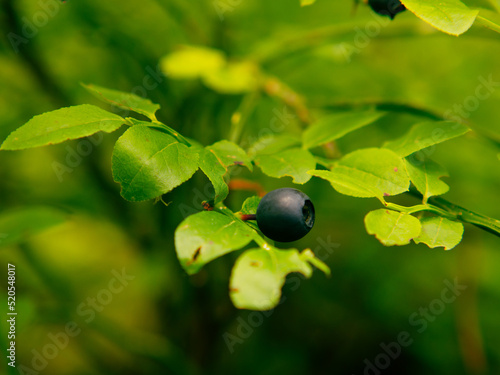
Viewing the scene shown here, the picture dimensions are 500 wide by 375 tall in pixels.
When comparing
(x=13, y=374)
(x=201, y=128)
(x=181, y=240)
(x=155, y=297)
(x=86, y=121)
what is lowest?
(x=155, y=297)

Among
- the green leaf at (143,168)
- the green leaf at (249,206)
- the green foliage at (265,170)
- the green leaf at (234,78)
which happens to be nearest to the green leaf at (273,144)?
the green foliage at (265,170)

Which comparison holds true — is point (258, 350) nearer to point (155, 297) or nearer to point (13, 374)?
point (155, 297)

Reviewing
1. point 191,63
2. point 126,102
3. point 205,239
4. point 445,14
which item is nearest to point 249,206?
point 205,239

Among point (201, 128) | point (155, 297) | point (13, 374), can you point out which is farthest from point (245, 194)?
point (13, 374)

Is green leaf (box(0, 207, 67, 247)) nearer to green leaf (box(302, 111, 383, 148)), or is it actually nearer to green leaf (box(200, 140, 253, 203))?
green leaf (box(200, 140, 253, 203))

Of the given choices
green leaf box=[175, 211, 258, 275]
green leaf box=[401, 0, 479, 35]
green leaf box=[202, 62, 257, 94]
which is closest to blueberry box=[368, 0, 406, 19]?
green leaf box=[401, 0, 479, 35]

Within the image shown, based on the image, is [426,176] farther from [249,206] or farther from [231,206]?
[231,206]
